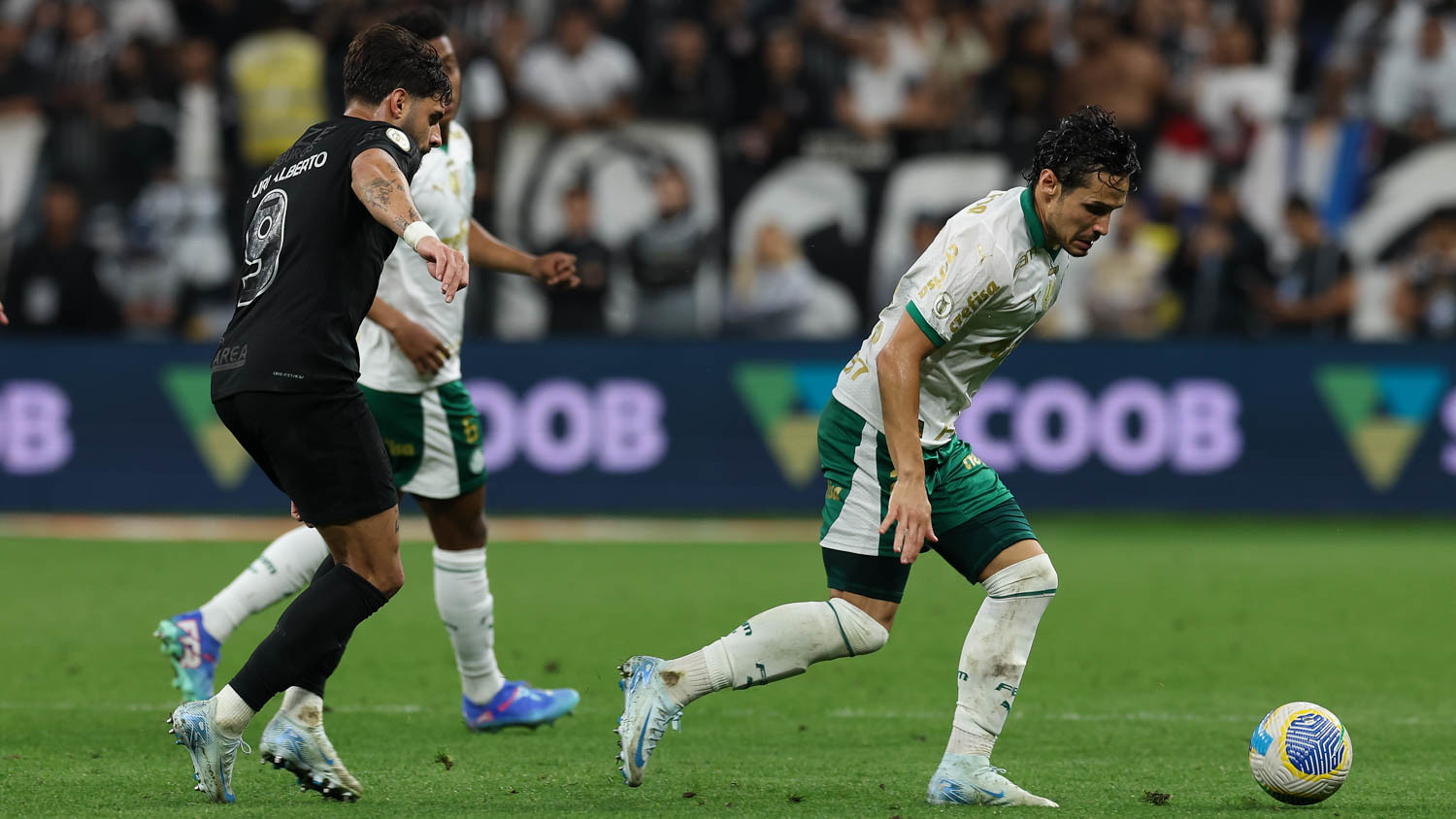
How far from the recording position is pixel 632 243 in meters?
14.9

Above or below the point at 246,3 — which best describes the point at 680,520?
below

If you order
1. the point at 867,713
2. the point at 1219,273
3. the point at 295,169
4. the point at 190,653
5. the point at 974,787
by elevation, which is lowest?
the point at 867,713

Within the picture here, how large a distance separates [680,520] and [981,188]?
12.2 ft

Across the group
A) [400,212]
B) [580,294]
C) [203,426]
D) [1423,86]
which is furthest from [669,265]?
[400,212]

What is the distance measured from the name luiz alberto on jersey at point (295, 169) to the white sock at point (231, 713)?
1.43m

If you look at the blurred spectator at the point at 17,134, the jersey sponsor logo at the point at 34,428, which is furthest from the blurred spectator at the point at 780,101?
the blurred spectator at the point at 17,134

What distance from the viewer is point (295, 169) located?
520cm

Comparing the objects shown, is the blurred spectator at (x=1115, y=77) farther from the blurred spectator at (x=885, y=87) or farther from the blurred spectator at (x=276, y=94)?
the blurred spectator at (x=276, y=94)

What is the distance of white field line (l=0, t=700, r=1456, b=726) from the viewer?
23.0 feet

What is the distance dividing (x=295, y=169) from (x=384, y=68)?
0.38m

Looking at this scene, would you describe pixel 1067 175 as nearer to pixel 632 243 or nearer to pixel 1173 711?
pixel 1173 711

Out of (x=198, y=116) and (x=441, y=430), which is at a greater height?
(x=198, y=116)

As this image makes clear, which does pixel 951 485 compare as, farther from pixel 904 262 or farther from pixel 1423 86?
pixel 1423 86

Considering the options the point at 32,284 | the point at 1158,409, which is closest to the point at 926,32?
the point at 1158,409
